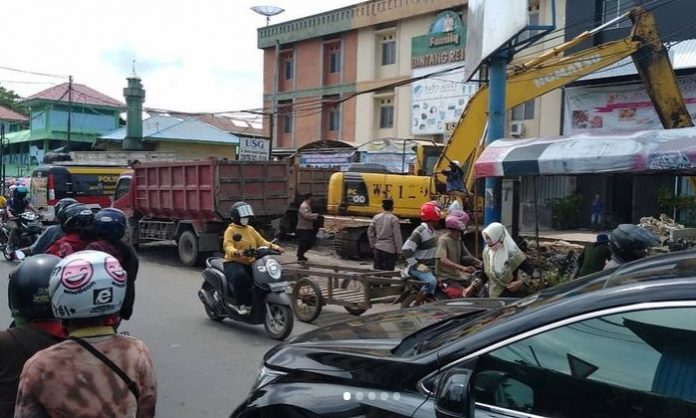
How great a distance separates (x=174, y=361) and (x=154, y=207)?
892 centimetres

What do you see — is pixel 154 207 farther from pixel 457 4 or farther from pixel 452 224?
pixel 457 4

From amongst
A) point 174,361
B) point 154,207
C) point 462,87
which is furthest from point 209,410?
point 462,87

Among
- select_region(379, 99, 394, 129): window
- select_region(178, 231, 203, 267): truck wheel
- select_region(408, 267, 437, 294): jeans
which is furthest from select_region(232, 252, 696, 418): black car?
select_region(379, 99, 394, 129): window

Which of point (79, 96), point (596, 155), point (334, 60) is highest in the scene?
point (334, 60)

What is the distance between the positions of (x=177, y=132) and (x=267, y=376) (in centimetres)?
3544

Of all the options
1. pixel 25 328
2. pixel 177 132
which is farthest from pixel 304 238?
pixel 177 132

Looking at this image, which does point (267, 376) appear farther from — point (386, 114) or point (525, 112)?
point (386, 114)

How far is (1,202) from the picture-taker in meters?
16.6

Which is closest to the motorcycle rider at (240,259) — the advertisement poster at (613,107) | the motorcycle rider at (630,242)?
the motorcycle rider at (630,242)

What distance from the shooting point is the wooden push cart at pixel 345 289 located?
7.78 meters

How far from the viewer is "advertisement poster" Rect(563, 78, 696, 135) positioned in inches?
755

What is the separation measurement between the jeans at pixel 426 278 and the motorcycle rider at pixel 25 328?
5214 mm

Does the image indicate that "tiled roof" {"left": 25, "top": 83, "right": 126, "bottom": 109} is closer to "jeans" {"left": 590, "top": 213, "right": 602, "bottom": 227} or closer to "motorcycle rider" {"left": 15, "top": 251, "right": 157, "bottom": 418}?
"jeans" {"left": 590, "top": 213, "right": 602, "bottom": 227}

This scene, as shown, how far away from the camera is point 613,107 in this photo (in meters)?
20.2
